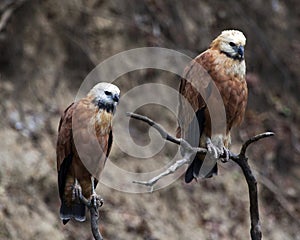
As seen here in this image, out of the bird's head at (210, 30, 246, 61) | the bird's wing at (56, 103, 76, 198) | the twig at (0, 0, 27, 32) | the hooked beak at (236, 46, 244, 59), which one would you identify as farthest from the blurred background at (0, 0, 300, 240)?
the hooked beak at (236, 46, 244, 59)

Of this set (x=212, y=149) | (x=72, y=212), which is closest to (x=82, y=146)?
(x=72, y=212)

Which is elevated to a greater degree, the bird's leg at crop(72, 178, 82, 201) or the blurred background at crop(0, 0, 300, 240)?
the bird's leg at crop(72, 178, 82, 201)

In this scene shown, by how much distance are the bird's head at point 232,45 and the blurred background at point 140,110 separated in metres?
2.47

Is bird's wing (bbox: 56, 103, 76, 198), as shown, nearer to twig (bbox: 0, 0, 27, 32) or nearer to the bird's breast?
the bird's breast

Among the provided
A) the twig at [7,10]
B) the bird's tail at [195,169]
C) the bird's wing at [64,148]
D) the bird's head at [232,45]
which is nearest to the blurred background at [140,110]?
the twig at [7,10]

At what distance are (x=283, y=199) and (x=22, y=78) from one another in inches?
115

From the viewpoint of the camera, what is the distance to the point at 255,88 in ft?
26.8

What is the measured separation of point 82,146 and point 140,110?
2.71m

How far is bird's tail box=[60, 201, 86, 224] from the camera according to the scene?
4.79 metres

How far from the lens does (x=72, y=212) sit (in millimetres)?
4809

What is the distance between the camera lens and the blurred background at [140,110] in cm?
663

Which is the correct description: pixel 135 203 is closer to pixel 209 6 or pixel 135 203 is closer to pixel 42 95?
pixel 42 95

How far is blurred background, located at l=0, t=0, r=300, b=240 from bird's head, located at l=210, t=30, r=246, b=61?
2.47m

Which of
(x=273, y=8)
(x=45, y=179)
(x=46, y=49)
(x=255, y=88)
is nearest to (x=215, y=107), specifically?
(x=45, y=179)
